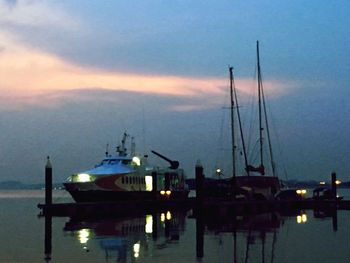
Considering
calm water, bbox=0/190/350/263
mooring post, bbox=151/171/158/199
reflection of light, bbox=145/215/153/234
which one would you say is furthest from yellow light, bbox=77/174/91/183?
reflection of light, bbox=145/215/153/234

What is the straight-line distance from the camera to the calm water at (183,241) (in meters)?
27.2

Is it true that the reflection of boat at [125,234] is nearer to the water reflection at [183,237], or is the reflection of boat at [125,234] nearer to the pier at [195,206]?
the water reflection at [183,237]

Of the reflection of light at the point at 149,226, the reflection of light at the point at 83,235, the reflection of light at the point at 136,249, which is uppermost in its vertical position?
the reflection of light at the point at 149,226

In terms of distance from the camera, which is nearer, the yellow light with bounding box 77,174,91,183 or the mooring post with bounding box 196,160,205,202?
the mooring post with bounding box 196,160,205,202

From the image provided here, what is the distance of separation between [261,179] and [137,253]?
38.3 meters

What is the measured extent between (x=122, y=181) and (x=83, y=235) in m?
25.1

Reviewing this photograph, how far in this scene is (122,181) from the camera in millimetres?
61781

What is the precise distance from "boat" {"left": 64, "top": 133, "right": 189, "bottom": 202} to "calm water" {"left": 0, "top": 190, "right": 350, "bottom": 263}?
10.6 meters

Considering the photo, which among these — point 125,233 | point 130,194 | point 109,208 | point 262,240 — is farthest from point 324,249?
point 130,194

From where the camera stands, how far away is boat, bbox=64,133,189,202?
60.2 metres

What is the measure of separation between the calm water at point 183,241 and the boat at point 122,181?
10.6 meters

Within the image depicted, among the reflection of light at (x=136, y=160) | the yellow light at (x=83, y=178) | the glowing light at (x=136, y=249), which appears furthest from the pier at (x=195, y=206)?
the glowing light at (x=136, y=249)

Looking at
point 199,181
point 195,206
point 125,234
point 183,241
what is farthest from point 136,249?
point 195,206

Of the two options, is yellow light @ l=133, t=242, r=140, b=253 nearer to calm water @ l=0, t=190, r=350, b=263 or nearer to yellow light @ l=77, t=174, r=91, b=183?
calm water @ l=0, t=190, r=350, b=263
